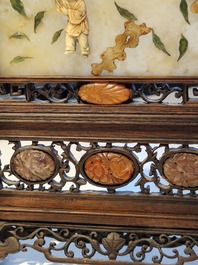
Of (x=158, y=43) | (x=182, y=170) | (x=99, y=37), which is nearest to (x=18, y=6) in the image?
(x=99, y=37)

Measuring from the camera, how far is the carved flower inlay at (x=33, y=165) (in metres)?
1.01

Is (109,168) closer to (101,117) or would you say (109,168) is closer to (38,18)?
(101,117)

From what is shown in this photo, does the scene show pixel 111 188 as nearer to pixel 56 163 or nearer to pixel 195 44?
pixel 56 163

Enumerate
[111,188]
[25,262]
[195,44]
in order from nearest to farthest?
[195,44], [111,188], [25,262]

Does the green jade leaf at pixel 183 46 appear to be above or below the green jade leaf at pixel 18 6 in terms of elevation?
below

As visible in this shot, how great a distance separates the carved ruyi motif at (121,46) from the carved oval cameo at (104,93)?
26 mm

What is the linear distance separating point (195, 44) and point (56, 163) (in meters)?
0.36

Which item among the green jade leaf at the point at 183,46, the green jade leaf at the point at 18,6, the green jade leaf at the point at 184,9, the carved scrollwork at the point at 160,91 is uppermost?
the green jade leaf at the point at 18,6

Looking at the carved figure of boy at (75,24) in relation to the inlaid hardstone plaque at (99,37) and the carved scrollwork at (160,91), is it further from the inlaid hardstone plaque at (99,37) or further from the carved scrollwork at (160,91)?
the carved scrollwork at (160,91)

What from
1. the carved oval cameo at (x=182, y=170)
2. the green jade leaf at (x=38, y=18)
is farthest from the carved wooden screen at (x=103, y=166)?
the green jade leaf at (x=38, y=18)

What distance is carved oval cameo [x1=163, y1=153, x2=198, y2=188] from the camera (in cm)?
96

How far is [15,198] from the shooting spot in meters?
1.04

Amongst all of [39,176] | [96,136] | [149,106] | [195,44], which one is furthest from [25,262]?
[195,44]

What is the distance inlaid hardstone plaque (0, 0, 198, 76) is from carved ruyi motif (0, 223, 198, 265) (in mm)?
320
